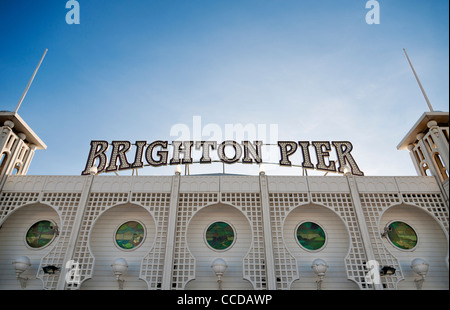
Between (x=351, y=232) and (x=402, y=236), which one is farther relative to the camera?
(x=402, y=236)

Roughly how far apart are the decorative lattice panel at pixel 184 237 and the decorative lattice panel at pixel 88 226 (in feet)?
11.3

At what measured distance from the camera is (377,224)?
1594cm

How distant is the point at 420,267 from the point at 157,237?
543 inches

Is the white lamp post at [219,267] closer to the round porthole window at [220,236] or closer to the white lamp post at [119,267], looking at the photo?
the round porthole window at [220,236]

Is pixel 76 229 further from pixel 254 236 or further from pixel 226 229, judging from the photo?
pixel 254 236

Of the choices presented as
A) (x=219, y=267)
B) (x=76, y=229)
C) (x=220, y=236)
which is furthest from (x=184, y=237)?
(x=76, y=229)

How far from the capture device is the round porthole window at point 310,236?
1622cm

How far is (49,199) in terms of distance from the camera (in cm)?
1666

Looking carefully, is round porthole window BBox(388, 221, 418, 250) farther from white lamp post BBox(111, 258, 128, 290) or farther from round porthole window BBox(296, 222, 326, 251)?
white lamp post BBox(111, 258, 128, 290)

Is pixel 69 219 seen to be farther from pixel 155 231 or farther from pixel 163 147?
pixel 163 147

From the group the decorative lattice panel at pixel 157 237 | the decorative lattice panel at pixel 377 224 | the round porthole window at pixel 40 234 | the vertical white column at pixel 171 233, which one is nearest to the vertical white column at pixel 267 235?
the vertical white column at pixel 171 233

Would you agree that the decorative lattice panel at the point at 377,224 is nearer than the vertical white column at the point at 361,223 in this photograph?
Yes
